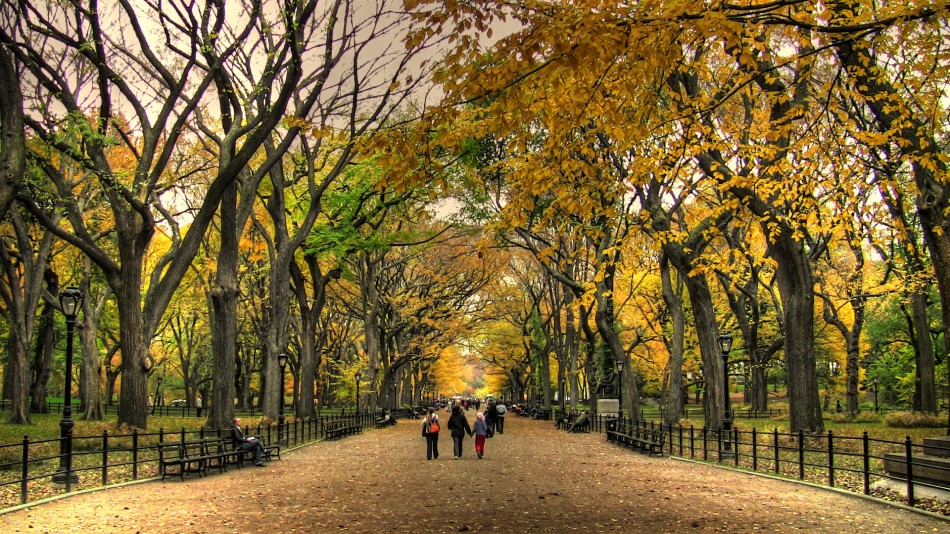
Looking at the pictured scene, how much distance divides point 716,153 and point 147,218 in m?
13.4

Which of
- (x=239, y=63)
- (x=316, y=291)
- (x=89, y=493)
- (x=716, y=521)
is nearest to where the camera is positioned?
(x=716, y=521)

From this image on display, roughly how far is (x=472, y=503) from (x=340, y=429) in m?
19.7

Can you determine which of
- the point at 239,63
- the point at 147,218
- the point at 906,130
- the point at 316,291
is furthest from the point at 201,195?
the point at 906,130

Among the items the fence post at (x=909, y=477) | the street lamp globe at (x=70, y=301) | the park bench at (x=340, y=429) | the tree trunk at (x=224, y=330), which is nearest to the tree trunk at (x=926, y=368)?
the fence post at (x=909, y=477)

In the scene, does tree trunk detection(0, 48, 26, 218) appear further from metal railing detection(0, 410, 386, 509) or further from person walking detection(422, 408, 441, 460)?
person walking detection(422, 408, 441, 460)

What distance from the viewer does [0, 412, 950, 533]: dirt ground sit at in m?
9.82

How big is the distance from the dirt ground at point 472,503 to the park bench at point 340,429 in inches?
421

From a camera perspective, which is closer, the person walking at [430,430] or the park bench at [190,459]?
the park bench at [190,459]

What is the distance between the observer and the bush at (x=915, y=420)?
25.7 m

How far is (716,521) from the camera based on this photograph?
10125mm

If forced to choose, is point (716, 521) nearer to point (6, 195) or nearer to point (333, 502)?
point (333, 502)

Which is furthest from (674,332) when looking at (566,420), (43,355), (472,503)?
(43,355)

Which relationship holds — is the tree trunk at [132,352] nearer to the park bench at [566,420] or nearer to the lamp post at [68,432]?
the lamp post at [68,432]

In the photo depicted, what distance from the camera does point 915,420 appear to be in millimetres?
26094
